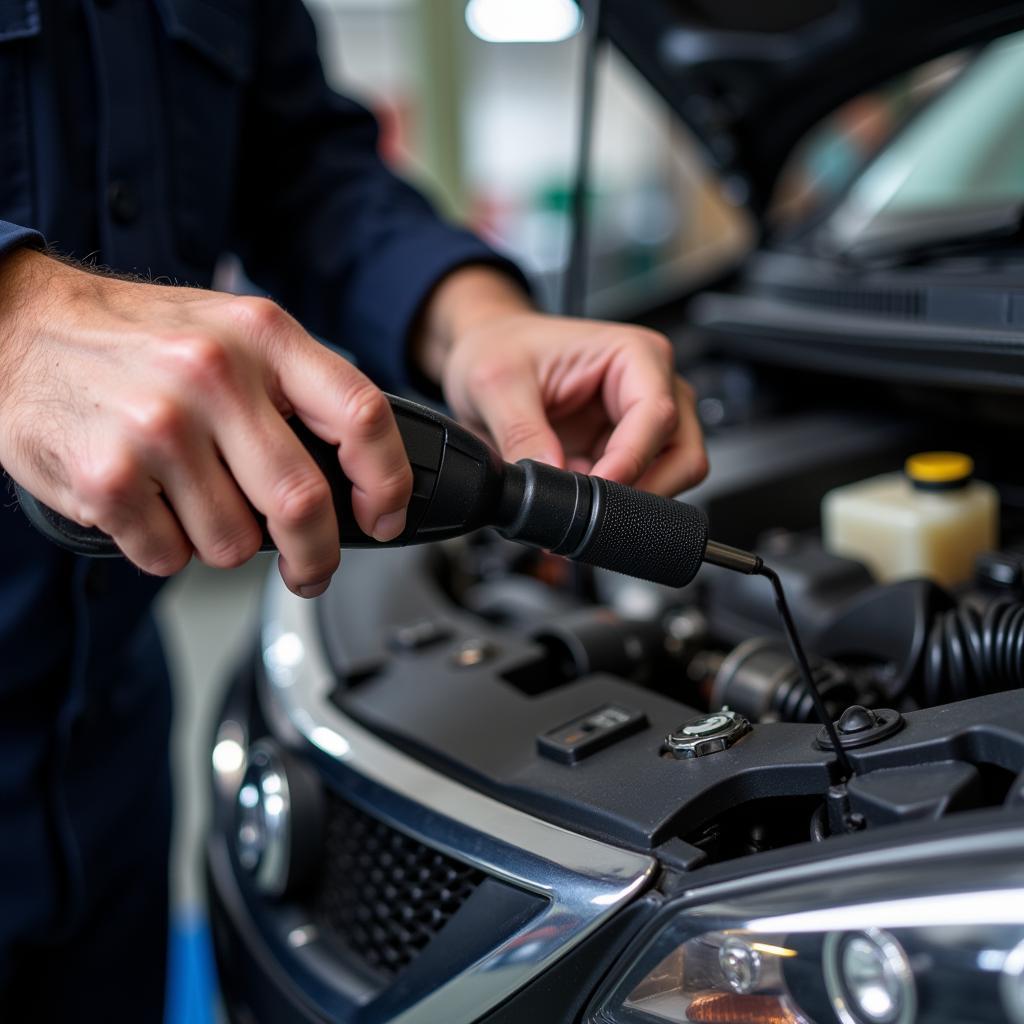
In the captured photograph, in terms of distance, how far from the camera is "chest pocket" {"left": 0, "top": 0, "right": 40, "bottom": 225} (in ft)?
2.57

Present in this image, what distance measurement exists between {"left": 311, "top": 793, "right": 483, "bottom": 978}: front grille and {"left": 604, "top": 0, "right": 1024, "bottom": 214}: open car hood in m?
0.82

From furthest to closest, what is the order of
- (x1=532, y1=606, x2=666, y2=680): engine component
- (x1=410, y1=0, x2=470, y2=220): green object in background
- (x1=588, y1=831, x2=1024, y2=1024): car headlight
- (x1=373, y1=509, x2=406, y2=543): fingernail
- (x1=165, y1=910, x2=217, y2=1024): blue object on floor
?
(x1=410, y1=0, x2=470, y2=220): green object in background, (x1=165, y1=910, x2=217, y2=1024): blue object on floor, (x1=532, y1=606, x2=666, y2=680): engine component, (x1=373, y1=509, x2=406, y2=543): fingernail, (x1=588, y1=831, x2=1024, y2=1024): car headlight

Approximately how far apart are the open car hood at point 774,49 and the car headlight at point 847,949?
886 millimetres

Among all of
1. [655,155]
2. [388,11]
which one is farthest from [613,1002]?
[655,155]

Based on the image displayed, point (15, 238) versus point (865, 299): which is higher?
point (15, 238)

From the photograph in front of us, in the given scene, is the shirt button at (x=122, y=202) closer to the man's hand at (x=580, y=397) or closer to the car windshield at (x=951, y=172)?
the man's hand at (x=580, y=397)

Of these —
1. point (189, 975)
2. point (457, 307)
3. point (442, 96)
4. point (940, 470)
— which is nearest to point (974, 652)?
point (940, 470)

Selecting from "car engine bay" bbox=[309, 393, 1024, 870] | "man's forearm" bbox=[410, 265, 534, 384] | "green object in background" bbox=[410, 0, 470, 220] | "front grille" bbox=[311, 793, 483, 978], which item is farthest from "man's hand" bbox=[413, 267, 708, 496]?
"green object in background" bbox=[410, 0, 470, 220]

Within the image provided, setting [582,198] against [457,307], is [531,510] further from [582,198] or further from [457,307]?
[582,198]

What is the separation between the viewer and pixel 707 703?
0.84 metres

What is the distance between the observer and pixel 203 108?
0.95 m

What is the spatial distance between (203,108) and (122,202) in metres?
0.14

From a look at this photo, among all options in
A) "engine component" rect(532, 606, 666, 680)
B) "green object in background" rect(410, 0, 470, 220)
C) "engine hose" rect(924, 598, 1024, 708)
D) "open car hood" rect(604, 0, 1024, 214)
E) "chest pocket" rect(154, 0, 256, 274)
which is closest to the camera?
"engine hose" rect(924, 598, 1024, 708)

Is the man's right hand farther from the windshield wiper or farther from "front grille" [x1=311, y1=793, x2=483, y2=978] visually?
the windshield wiper
